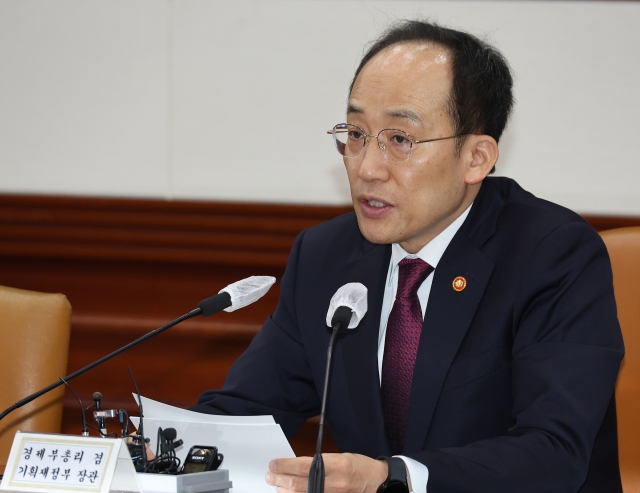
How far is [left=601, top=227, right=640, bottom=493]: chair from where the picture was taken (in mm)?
1904

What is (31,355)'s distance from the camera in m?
1.97

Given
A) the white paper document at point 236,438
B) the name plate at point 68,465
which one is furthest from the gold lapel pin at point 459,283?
the name plate at point 68,465

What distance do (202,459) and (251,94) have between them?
5.82ft

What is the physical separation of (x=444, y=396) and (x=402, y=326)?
196 mm

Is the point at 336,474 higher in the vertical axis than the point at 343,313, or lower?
lower

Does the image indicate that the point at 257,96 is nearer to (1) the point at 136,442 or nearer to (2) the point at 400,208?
(2) the point at 400,208

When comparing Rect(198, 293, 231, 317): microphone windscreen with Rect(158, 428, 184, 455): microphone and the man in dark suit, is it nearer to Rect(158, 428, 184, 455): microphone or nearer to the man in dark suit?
Rect(158, 428, 184, 455): microphone

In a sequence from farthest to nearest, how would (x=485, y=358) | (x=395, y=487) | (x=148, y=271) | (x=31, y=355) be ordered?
(x=148, y=271)
(x=31, y=355)
(x=485, y=358)
(x=395, y=487)

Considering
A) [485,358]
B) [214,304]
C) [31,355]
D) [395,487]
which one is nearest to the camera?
[395,487]

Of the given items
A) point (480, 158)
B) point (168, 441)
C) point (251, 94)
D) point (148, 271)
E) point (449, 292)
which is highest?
point (251, 94)

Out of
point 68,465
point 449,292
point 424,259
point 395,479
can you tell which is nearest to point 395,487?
point 395,479

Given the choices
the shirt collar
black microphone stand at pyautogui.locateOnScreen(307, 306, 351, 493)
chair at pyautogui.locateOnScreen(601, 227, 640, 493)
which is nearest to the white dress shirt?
the shirt collar

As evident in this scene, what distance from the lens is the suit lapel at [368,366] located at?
1.81 meters

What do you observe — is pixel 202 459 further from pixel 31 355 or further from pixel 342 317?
pixel 31 355
